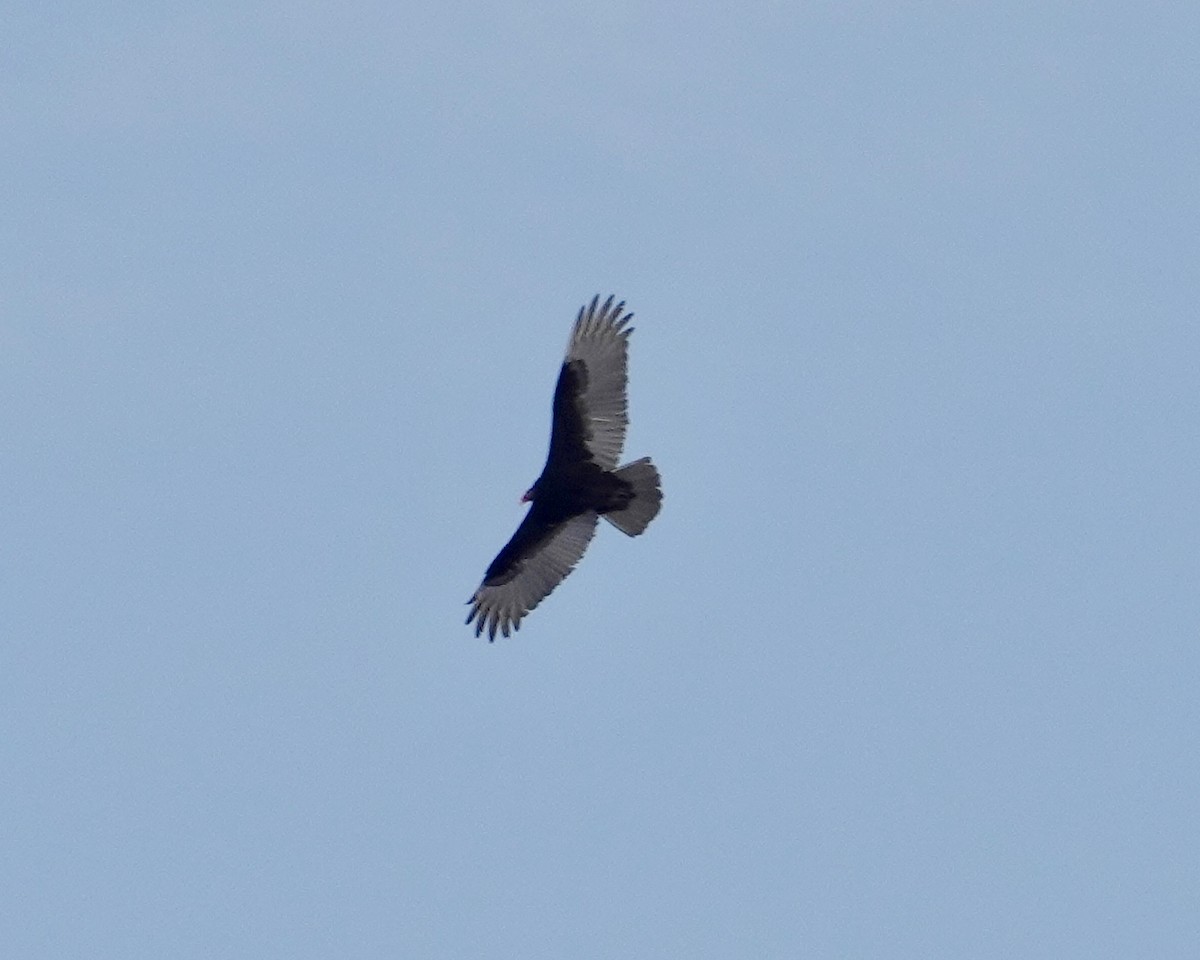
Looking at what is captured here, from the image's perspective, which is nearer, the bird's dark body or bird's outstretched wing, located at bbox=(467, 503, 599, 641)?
the bird's dark body

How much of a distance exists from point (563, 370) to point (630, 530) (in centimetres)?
188

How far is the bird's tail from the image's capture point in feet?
112

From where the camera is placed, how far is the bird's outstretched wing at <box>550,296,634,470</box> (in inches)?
1337

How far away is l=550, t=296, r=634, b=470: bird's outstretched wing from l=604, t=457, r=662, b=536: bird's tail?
0.22 meters

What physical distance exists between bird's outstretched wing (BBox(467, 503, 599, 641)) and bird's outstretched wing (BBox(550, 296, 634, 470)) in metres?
0.97

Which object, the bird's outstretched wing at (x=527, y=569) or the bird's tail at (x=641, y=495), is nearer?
the bird's tail at (x=641, y=495)

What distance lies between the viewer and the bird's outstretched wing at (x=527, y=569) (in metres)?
35.0

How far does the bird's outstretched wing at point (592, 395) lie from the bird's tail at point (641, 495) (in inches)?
8.5

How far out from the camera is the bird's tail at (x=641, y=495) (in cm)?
3406

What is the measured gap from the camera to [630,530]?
34.3 m

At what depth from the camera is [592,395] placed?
3400 cm

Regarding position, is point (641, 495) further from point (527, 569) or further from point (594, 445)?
point (527, 569)

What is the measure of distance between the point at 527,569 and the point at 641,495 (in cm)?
195

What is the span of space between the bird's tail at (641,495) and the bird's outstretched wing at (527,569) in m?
0.60
